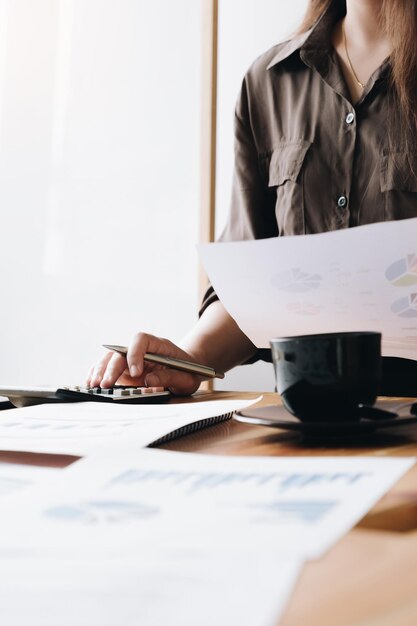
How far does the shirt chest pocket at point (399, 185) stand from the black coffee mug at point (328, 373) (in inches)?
31.5

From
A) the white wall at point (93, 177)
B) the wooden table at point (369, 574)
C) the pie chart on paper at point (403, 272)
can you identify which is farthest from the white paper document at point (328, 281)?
the white wall at point (93, 177)

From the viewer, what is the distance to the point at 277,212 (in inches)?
56.1

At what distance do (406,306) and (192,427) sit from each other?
35cm

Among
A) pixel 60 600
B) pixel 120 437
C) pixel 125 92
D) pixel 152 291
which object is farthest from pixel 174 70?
pixel 60 600

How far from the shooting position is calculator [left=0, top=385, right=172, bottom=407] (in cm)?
81

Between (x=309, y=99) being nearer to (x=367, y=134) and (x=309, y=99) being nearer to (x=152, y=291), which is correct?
(x=367, y=134)

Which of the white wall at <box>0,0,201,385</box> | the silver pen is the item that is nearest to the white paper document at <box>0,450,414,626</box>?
the silver pen

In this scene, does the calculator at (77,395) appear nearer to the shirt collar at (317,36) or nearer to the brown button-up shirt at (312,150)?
the brown button-up shirt at (312,150)

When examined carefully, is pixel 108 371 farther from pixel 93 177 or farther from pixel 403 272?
pixel 93 177

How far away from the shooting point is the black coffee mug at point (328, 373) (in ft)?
1.73

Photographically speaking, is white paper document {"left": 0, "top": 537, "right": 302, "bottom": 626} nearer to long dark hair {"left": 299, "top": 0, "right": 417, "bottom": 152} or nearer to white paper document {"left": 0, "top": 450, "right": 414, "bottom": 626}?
white paper document {"left": 0, "top": 450, "right": 414, "bottom": 626}

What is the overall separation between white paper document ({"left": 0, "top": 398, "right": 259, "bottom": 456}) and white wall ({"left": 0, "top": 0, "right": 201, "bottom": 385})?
129cm

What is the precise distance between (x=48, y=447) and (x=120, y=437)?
2.3 inches

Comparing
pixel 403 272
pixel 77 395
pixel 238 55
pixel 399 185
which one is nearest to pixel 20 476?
pixel 77 395
